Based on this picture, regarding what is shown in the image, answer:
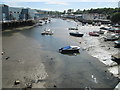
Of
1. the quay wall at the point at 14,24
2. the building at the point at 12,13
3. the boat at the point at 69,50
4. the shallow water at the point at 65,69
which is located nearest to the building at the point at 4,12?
the building at the point at 12,13

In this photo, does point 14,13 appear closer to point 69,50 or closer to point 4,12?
point 4,12

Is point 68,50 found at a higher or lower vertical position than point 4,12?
lower

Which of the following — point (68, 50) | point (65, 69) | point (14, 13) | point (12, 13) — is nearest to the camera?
point (65, 69)

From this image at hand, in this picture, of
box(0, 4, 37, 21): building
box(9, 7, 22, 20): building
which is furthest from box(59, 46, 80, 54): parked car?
box(9, 7, 22, 20): building

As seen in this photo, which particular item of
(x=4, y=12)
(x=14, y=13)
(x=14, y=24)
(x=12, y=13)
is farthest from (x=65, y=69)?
(x=14, y=13)

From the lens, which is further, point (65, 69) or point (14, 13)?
point (14, 13)

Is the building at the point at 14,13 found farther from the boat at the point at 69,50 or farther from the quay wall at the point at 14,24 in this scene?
the boat at the point at 69,50

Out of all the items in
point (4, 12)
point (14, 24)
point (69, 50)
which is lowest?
point (69, 50)

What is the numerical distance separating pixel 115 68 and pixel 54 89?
11.1 meters

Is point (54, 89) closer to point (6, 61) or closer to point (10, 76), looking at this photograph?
point (10, 76)

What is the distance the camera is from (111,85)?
729 inches

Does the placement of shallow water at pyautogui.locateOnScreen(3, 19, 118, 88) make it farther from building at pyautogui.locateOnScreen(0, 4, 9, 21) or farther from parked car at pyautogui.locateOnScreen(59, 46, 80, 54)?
building at pyautogui.locateOnScreen(0, 4, 9, 21)

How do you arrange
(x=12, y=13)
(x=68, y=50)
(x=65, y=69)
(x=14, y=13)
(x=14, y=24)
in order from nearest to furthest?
(x=65, y=69) → (x=68, y=50) → (x=14, y=24) → (x=12, y=13) → (x=14, y=13)

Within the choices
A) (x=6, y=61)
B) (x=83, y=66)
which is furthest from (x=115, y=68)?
(x=6, y=61)
